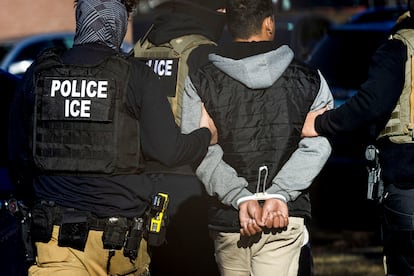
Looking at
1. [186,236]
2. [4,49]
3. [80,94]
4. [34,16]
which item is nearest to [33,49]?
[4,49]

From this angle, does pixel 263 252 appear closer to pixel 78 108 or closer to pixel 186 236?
pixel 78 108

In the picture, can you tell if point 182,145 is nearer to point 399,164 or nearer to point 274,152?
point 274,152

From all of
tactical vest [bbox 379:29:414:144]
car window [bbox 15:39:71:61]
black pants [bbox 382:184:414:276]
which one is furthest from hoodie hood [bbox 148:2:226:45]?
car window [bbox 15:39:71:61]

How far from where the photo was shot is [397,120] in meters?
4.86

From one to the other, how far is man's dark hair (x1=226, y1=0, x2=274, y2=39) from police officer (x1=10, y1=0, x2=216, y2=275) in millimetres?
515

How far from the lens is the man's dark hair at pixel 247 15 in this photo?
4.75m

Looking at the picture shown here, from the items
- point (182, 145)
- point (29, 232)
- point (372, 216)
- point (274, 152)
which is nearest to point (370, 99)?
point (274, 152)

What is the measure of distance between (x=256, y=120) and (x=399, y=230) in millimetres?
836

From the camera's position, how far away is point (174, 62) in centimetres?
562

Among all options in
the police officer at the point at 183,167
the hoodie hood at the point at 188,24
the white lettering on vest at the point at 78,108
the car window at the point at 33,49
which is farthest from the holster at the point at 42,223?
the car window at the point at 33,49

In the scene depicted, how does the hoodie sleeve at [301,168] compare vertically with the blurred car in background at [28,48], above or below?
below

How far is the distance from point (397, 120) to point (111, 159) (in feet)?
4.34

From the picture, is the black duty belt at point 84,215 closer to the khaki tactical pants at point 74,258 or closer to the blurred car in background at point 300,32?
the khaki tactical pants at point 74,258

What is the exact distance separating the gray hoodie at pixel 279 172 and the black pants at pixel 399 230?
16.0 inches
